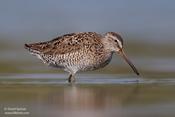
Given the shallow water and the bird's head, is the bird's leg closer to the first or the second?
the shallow water

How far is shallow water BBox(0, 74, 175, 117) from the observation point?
15023mm

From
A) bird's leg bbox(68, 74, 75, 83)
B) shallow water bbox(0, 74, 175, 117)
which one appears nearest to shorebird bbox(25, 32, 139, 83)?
bird's leg bbox(68, 74, 75, 83)

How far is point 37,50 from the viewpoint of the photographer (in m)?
19.2

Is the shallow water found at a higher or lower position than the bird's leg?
higher

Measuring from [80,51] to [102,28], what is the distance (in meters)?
6.54

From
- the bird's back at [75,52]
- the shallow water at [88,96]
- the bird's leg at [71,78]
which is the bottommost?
the bird's leg at [71,78]

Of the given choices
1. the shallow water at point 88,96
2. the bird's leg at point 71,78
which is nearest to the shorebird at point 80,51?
the bird's leg at point 71,78

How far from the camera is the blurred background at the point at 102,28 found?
68.3 feet

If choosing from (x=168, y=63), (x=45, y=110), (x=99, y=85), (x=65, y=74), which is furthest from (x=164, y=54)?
(x=45, y=110)

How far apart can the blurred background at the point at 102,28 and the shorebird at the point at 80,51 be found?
0.94 meters

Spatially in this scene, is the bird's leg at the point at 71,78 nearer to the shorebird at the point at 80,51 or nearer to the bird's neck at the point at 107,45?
the shorebird at the point at 80,51

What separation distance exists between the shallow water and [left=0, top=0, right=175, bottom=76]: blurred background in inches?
52.9

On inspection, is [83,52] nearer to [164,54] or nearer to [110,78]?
[110,78]

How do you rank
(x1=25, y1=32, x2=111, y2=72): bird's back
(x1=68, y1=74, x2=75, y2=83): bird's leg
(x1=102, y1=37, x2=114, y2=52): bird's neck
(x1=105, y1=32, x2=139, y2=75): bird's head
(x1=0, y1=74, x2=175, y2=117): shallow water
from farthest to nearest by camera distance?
(x1=102, y1=37, x2=114, y2=52): bird's neck → (x1=105, y1=32, x2=139, y2=75): bird's head → (x1=25, y1=32, x2=111, y2=72): bird's back → (x1=68, y1=74, x2=75, y2=83): bird's leg → (x1=0, y1=74, x2=175, y2=117): shallow water
